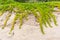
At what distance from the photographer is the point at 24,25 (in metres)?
1.18

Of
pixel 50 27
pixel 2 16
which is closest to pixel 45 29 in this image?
pixel 50 27

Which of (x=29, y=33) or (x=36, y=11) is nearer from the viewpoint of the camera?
(x=29, y=33)

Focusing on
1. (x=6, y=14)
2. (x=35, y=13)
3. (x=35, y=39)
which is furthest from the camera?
(x=6, y=14)

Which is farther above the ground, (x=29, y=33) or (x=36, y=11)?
(x=36, y=11)

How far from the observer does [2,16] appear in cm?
129

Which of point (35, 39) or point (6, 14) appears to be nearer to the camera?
point (35, 39)

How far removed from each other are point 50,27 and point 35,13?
15cm

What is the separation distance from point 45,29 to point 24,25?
152 mm

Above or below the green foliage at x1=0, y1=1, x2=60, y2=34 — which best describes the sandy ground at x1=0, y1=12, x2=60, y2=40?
below

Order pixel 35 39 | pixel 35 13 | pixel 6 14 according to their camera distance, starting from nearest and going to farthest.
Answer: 1. pixel 35 39
2. pixel 35 13
3. pixel 6 14

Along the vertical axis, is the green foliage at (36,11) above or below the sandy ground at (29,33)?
above

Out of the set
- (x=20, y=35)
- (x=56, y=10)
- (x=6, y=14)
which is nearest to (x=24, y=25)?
(x=20, y=35)

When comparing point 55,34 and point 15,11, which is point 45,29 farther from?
point 15,11

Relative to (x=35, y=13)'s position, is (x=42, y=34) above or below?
below
